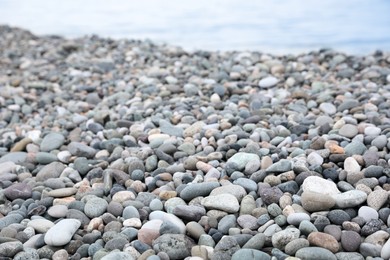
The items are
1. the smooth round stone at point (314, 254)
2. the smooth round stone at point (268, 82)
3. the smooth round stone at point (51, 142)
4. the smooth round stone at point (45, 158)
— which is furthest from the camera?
the smooth round stone at point (268, 82)

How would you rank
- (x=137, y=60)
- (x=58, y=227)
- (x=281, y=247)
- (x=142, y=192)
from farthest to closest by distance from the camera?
(x=137, y=60)
(x=142, y=192)
(x=58, y=227)
(x=281, y=247)

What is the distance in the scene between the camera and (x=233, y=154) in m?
1.67

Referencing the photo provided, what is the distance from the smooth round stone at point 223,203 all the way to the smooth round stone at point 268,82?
1.31 m

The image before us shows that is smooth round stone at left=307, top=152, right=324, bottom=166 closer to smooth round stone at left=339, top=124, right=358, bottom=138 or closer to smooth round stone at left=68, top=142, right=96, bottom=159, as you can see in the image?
smooth round stone at left=339, top=124, right=358, bottom=138

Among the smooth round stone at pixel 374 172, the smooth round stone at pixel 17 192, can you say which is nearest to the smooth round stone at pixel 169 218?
the smooth round stone at pixel 17 192

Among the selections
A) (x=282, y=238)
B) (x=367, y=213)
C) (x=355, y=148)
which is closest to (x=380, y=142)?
(x=355, y=148)

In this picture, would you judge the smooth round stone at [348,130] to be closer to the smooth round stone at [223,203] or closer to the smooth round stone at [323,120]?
the smooth round stone at [323,120]

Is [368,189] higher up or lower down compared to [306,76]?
lower down

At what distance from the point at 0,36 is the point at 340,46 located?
3.34 metres

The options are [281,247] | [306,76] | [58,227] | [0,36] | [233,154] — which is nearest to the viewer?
[281,247]

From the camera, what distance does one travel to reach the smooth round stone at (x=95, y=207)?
1400 mm

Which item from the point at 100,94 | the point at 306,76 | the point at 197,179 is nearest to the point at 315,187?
the point at 197,179

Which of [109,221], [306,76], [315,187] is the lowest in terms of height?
[109,221]

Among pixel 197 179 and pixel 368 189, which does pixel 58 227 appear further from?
pixel 368 189
